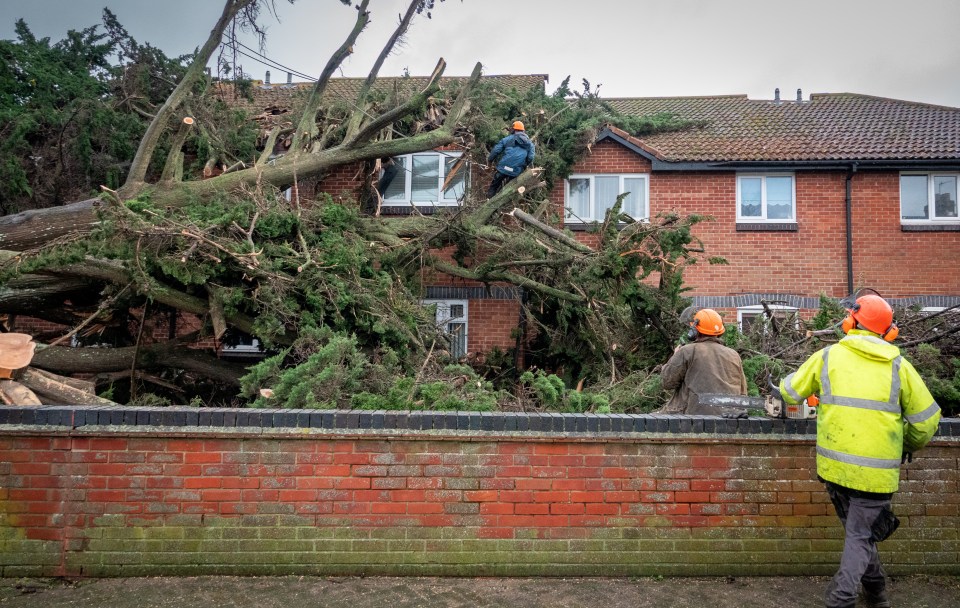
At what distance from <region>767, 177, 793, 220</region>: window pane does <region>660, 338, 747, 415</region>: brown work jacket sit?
983cm

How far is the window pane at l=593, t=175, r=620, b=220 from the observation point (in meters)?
14.4

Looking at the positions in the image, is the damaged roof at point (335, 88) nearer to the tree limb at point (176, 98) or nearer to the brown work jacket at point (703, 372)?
the tree limb at point (176, 98)

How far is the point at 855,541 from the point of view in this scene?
3.95m

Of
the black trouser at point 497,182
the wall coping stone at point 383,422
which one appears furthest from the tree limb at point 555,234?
the wall coping stone at point 383,422

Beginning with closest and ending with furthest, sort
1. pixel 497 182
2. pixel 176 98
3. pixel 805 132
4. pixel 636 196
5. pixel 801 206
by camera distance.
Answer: pixel 176 98
pixel 497 182
pixel 801 206
pixel 636 196
pixel 805 132

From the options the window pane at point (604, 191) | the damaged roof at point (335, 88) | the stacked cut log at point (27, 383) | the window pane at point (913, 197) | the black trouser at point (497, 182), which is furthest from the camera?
the window pane at point (604, 191)

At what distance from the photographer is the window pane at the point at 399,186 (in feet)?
47.2

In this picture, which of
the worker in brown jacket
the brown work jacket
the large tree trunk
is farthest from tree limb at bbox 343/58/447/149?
the brown work jacket

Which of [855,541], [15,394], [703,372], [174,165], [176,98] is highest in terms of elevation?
[176,98]

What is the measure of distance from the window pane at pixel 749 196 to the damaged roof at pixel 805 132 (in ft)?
2.00

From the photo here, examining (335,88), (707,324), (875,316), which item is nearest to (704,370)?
(707,324)

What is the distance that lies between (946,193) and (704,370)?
1182cm

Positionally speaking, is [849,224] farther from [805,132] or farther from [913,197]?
[805,132]

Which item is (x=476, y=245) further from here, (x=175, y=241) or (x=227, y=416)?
(x=227, y=416)
